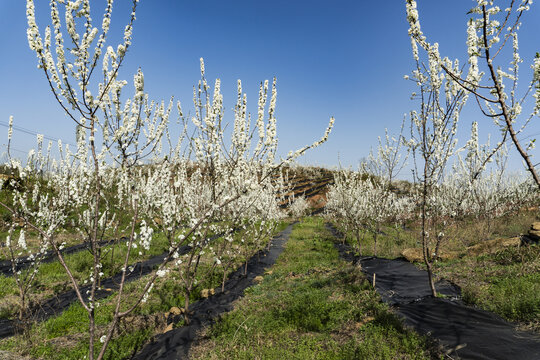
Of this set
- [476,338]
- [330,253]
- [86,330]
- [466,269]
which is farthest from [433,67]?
[330,253]

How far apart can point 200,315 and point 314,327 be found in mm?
3338

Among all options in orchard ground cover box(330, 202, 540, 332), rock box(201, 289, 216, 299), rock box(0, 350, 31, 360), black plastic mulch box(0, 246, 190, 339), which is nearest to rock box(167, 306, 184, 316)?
black plastic mulch box(0, 246, 190, 339)

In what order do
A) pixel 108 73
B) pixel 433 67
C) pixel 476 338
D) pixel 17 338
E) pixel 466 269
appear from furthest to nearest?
pixel 466 269 < pixel 17 338 < pixel 433 67 < pixel 476 338 < pixel 108 73

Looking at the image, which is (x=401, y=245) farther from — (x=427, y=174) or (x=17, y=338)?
(x=17, y=338)

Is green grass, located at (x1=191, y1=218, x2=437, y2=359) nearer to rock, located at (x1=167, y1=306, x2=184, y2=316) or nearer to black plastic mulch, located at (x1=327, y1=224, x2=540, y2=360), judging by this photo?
black plastic mulch, located at (x1=327, y1=224, x2=540, y2=360)

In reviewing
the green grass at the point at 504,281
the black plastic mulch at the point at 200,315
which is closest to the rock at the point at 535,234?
the green grass at the point at 504,281

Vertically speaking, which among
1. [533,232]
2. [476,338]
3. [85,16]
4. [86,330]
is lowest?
[86,330]

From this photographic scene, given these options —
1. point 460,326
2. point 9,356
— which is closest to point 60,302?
point 9,356

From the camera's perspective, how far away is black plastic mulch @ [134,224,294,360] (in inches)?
206

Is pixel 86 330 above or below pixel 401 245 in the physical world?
below

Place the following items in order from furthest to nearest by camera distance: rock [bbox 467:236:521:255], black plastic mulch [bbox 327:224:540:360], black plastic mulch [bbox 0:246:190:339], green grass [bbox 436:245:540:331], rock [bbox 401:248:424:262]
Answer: rock [bbox 401:248:424:262], rock [bbox 467:236:521:255], black plastic mulch [bbox 0:246:190:339], green grass [bbox 436:245:540:331], black plastic mulch [bbox 327:224:540:360]

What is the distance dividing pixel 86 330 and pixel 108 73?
21.2ft

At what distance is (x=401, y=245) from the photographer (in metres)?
15.4

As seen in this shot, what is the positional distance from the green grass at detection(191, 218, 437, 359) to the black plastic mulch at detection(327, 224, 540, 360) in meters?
0.44
